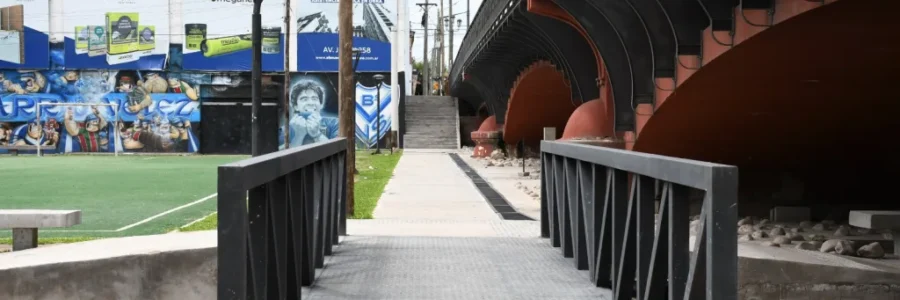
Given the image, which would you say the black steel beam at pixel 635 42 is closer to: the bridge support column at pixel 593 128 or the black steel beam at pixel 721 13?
the bridge support column at pixel 593 128

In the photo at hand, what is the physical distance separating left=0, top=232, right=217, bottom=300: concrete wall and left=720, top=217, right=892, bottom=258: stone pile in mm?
6306

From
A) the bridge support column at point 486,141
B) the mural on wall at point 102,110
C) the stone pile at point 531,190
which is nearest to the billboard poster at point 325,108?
the mural on wall at point 102,110

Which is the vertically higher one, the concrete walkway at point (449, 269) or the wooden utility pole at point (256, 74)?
the wooden utility pole at point (256, 74)

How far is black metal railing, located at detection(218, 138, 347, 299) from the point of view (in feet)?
14.4

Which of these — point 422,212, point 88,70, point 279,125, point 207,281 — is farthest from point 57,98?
point 207,281

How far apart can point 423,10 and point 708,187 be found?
7940cm

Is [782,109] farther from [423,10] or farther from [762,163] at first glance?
[423,10]

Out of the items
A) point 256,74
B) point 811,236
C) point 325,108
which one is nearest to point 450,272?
point 256,74

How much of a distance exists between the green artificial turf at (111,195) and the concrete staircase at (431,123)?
2377 centimetres

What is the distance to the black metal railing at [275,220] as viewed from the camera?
4.39 meters

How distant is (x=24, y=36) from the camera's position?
181 feet

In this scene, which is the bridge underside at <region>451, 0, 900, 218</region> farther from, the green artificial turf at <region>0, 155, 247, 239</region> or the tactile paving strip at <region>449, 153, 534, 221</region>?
the green artificial turf at <region>0, 155, 247, 239</region>

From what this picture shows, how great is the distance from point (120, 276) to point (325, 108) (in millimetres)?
48535

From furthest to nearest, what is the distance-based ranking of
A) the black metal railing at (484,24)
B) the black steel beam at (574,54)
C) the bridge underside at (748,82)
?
the black steel beam at (574,54), the black metal railing at (484,24), the bridge underside at (748,82)
